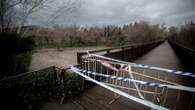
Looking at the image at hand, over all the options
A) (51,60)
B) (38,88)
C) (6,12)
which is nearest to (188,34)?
(51,60)

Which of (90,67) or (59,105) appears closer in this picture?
(59,105)

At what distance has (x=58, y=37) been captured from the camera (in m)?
19.9

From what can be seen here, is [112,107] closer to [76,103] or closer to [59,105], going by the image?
[76,103]

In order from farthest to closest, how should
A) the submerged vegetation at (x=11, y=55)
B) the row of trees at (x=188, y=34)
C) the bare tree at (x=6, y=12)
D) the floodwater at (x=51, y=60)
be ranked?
the row of trees at (x=188, y=34) → the floodwater at (x=51, y=60) → the bare tree at (x=6, y=12) → the submerged vegetation at (x=11, y=55)

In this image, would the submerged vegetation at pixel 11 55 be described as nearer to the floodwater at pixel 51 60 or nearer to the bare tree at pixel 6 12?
the bare tree at pixel 6 12

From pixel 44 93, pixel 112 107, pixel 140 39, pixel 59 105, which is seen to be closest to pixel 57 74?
pixel 44 93

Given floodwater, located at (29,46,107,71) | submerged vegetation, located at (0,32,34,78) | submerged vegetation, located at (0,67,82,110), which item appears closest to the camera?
submerged vegetation, located at (0,67,82,110)

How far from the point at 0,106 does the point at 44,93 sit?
1.02 metres

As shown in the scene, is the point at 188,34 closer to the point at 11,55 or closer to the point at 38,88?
the point at 38,88

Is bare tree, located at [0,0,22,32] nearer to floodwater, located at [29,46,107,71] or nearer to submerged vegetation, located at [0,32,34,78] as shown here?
submerged vegetation, located at [0,32,34,78]

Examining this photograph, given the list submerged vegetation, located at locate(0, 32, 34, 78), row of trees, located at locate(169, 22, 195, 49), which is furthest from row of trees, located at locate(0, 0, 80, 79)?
row of trees, located at locate(169, 22, 195, 49)

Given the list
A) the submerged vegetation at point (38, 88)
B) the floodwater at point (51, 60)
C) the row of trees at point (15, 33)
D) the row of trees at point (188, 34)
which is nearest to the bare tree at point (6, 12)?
the row of trees at point (15, 33)

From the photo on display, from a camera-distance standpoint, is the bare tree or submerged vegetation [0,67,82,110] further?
the bare tree

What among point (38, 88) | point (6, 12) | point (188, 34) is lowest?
point (38, 88)
